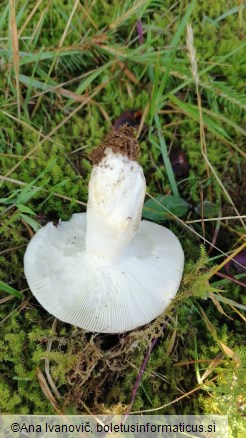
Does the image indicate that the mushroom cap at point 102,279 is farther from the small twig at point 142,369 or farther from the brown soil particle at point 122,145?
the brown soil particle at point 122,145

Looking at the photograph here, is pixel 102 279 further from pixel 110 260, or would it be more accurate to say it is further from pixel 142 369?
pixel 142 369

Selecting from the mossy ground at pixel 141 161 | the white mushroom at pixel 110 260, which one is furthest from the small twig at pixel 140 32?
the white mushroom at pixel 110 260

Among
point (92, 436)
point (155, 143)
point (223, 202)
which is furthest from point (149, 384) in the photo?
point (155, 143)

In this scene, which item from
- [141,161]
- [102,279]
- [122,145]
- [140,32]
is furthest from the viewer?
[140,32]

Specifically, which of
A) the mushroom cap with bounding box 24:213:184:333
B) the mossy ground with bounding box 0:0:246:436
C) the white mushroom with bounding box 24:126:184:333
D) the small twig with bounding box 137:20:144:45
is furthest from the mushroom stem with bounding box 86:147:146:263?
the small twig with bounding box 137:20:144:45

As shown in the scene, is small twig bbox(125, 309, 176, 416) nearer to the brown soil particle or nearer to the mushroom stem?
the mushroom stem

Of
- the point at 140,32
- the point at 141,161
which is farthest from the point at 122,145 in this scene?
the point at 140,32

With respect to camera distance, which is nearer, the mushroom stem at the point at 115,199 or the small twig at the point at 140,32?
the mushroom stem at the point at 115,199
